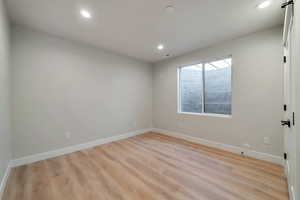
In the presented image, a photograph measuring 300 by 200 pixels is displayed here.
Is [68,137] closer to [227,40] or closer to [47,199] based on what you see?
[47,199]

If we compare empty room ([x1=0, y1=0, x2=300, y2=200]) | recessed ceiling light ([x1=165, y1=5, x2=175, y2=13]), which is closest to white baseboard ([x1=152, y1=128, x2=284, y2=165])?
empty room ([x1=0, y1=0, x2=300, y2=200])

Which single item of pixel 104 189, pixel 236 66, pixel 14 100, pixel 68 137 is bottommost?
pixel 104 189

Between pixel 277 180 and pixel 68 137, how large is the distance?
→ 12.9ft

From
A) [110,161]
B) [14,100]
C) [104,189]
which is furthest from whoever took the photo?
[110,161]

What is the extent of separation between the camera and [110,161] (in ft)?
8.19

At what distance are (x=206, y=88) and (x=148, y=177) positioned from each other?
2663 millimetres

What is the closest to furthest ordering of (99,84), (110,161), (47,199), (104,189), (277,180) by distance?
(47,199) < (104,189) < (277,180) < (110,161) < (99,84)

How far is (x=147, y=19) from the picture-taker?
2.19m

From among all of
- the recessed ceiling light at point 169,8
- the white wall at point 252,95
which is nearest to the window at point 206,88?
the white wall at point 252,95

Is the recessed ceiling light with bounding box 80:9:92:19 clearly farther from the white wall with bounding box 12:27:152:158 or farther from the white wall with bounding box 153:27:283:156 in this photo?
the white wall with bounding box 153:27:283:156

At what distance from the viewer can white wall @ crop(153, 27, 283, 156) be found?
2355 mm

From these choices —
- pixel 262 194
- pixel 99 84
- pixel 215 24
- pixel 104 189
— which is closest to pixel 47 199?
pixel 104 189

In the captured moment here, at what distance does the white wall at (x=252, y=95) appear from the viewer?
7.73 feet

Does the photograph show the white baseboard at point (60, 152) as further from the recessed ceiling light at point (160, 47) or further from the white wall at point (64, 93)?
the recessed ceiling light at point (160, 47)
